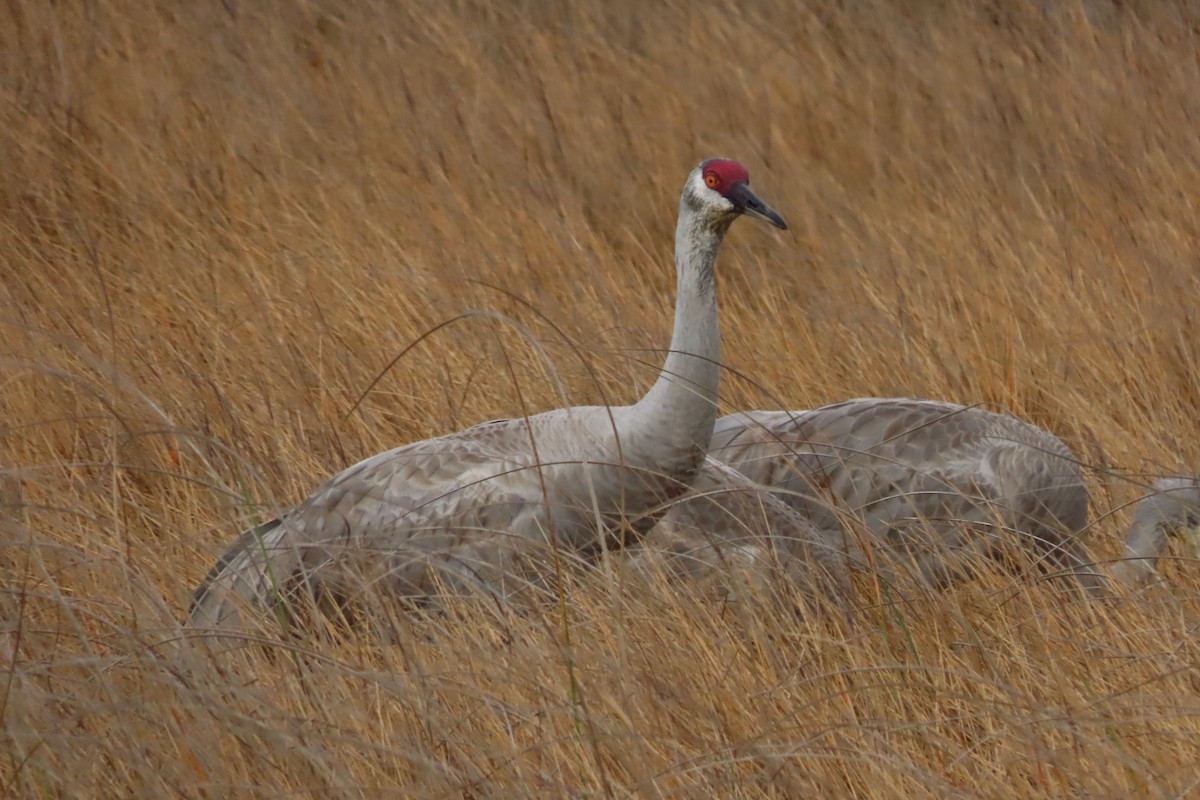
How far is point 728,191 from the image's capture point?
149 inches

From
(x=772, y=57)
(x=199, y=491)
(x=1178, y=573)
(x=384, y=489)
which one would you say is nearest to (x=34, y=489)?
(x=199, y=491)

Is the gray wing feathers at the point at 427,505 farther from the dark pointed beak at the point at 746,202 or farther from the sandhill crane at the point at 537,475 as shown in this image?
the dark pointed beak at the point at 746,202

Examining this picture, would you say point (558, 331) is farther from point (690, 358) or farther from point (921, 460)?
point (921, 460)

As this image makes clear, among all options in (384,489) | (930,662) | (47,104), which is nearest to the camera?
(930,662)

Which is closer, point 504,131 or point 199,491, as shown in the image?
point 199,491

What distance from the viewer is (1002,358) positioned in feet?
15.4

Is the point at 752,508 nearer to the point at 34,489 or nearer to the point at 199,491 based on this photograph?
the point at 199,491

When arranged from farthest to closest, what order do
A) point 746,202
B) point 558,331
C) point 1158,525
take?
point 1158,525, point 746,202, point 558,331

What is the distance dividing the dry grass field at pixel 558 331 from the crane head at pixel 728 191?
0.39 meters

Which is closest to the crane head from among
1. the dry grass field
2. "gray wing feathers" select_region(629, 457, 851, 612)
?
the dry grass field

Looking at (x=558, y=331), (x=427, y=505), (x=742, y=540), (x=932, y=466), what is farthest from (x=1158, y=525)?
(x=558, y=331)

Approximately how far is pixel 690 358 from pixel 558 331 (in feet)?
3.25

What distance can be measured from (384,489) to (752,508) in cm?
79

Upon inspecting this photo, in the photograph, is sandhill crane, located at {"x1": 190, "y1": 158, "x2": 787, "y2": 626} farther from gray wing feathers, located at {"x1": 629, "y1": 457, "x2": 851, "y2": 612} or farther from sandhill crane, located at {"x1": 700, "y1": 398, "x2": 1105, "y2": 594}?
sandhill crane, located at {"x1": 700, "y1": 398, "x2": 1105, "y2": 594}
